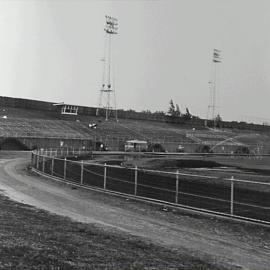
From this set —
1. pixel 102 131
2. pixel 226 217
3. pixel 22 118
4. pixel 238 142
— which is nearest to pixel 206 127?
pixel 238 142

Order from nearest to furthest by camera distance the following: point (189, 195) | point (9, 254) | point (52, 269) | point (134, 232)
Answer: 1. point (52, 269)
2. point (9, 254)
3. point (134, 232)
4. point (189, 195)

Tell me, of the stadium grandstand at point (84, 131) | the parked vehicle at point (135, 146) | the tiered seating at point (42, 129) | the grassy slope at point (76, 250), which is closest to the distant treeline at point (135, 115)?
the stadium grandstand at point (84, 131)

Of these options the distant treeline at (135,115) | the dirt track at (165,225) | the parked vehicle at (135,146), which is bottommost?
the parked vehicle at (135,146)

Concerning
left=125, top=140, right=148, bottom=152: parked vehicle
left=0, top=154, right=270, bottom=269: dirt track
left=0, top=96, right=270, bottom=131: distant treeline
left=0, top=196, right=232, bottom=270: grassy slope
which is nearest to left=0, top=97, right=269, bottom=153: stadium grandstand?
left=0, top=96, right=270, bottom=131: distant treeline

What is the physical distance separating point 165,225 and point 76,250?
205 inches

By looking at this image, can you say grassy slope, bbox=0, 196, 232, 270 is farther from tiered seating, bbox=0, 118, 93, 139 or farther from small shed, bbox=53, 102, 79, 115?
small shed, bbox=53, 102, 79, 115

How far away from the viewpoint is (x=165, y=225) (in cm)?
1387

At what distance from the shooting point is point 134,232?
489 inches

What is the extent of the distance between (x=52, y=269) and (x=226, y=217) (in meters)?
8.77

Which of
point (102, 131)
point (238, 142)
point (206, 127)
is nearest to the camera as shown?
point (102, 131)

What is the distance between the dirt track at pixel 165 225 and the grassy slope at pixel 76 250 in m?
0.78

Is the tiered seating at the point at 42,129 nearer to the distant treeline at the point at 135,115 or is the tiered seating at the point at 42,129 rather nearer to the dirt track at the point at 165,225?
the distant treeline at the point at 135,115

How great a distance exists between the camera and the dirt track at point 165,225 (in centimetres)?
1035

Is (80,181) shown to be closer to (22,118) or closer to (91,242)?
(91,242)
